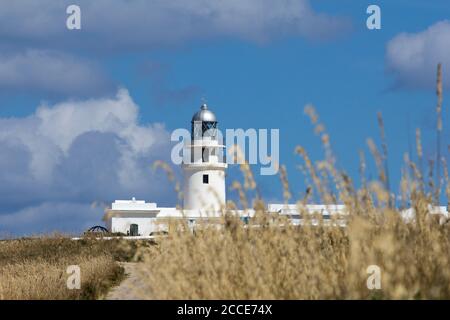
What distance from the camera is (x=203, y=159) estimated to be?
4803 cm

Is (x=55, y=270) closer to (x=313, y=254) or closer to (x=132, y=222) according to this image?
(x=313, y=254)

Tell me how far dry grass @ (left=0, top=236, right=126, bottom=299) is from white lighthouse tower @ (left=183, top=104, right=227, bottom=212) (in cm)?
2071

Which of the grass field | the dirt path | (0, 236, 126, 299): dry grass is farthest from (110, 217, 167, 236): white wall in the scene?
the grass field

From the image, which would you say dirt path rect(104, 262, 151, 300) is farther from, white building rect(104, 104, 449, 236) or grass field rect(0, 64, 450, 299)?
white building rect(104, 104, 449, 236)

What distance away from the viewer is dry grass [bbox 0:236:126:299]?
11781 millimetres

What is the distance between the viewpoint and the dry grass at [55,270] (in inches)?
464

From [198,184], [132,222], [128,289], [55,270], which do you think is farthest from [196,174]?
[128,289]

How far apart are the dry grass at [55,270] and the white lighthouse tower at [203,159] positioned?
20.7 meters

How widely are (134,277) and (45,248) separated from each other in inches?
423

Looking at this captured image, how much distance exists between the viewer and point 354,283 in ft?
23.7

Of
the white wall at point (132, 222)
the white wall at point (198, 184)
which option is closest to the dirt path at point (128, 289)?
the white wall at point (132, 222)

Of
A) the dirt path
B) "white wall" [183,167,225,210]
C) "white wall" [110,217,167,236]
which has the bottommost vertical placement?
the dirt path

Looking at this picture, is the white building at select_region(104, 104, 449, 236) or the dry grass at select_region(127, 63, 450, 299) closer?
the dry grass at select_region(127, 63, 450, 299)
